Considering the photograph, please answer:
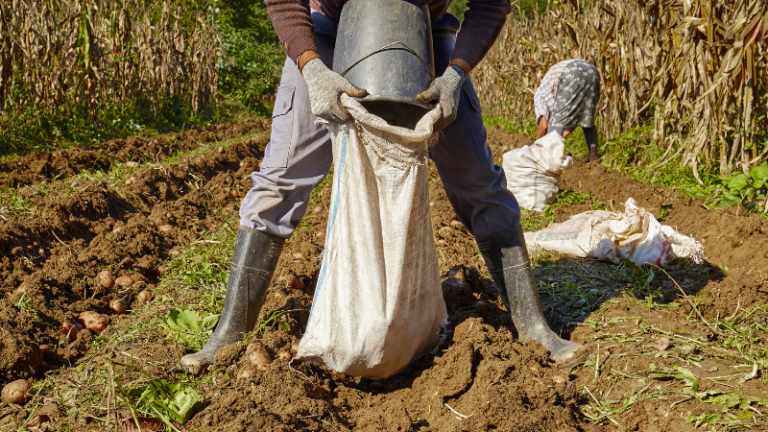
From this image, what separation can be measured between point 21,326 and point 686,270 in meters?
3.26

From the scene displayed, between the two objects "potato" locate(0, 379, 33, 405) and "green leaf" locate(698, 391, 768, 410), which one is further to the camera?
"potato" locate(0, 379, 33, 405)

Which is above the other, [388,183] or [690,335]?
[388,183]

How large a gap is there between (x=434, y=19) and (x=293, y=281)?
1.39 metres

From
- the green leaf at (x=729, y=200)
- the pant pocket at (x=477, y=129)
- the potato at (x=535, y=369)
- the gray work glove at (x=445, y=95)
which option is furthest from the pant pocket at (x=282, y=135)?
the green leaf at (x=729, y=200)

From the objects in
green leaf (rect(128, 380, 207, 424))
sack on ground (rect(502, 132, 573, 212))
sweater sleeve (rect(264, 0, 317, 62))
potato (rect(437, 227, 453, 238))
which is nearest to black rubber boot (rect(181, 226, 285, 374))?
green leaf (rect(128, 380, 207, 424))

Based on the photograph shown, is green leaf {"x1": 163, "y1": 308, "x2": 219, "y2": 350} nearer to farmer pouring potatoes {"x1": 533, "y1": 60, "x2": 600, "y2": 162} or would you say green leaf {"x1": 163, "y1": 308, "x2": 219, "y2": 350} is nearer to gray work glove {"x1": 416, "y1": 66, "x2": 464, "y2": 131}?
gray work glove {"x1": 416, "y1": 66, "x2": 464, "y2": 131}

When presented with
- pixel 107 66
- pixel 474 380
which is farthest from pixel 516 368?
pixel 107 66

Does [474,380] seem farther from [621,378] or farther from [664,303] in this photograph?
[664,303]

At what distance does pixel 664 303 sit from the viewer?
2688 millimetres

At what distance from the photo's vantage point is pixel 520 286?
2260 millimetres

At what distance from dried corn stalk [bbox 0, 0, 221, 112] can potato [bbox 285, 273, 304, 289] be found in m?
5.73

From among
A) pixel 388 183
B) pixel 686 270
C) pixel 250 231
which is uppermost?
pixel 388 183

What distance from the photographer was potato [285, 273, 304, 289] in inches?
111

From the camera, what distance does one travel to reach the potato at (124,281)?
3.15m
